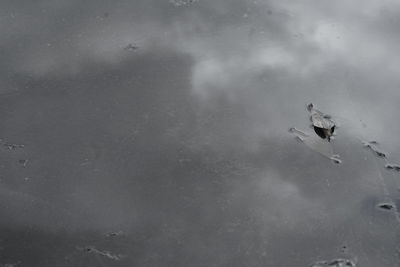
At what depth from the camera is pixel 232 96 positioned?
16.6ft

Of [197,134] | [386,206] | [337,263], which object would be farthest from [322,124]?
[337,263]

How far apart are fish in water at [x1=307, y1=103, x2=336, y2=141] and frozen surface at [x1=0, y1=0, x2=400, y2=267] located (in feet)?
0.24

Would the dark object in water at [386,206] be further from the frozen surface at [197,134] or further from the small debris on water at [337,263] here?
the small debris on water at [337,263]

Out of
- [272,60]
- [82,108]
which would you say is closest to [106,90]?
[82,108]

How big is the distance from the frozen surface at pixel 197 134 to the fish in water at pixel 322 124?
0.24 ft

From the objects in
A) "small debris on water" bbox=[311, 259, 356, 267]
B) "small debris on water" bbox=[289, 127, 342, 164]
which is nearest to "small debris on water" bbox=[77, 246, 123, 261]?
"small debris on water" bbox=[311, 259, 356, 267]

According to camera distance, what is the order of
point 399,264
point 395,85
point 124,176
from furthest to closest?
point 395,85 → point 124,176 → point 399,264

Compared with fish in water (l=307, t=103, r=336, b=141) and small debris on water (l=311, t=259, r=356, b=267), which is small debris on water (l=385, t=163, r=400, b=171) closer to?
fish in water (l=307, t=103, r=336, b=141)

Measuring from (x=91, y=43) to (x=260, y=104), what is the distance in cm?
201

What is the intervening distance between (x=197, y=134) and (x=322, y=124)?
1.24m

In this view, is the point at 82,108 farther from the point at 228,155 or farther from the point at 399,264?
the point at 399,264

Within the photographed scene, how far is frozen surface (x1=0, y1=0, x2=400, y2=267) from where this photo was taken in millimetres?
3908

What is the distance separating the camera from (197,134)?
4.66m

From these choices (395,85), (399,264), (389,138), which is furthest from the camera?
(395,85)
